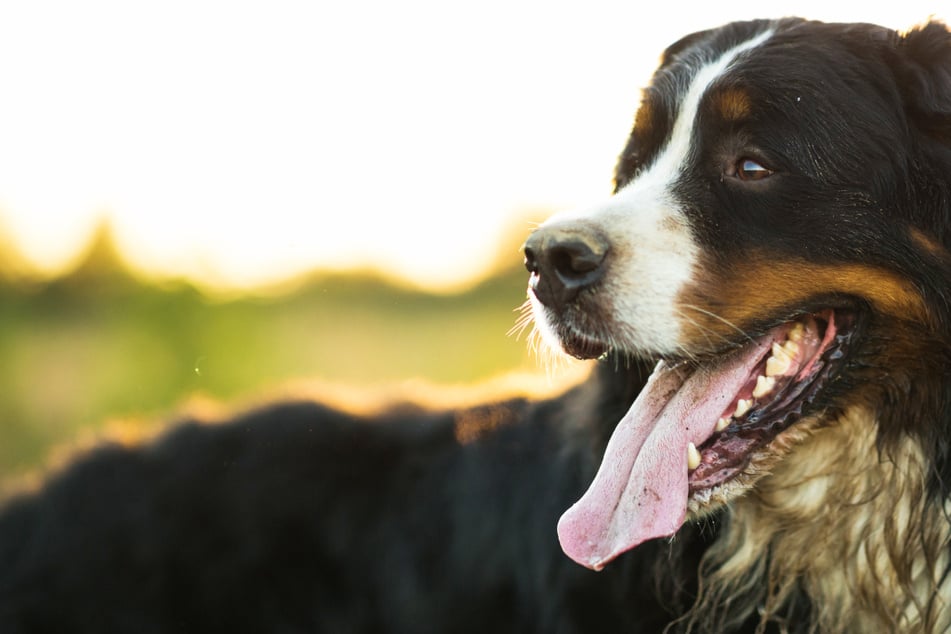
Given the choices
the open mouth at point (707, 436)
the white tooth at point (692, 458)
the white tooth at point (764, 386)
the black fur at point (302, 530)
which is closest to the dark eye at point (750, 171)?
the open mouth at point (707, 436)

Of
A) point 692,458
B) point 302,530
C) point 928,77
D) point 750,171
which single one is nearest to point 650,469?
point 692,458

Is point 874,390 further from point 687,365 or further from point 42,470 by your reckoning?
point 42,470

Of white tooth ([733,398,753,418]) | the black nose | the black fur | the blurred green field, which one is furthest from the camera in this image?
the blurred green field

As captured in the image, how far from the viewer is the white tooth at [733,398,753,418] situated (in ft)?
9.02

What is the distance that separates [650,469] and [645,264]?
496 millimetres

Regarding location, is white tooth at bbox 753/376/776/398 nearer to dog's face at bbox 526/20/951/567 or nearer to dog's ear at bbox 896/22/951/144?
dog's face at bbox 526/20/951/567

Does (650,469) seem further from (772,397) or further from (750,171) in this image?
(750,171)

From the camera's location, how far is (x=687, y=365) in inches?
115

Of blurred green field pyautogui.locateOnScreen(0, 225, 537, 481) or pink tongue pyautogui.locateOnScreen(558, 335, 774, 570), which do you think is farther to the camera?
blurred green field pyautogui.locateOnScreen(0, 225, 537, 481)

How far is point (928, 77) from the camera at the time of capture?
274cm

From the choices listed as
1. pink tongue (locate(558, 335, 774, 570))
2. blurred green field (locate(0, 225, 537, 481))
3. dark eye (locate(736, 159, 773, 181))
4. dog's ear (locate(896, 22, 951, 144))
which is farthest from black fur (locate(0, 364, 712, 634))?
blurred green field (locate(0, 225, 537, 481))

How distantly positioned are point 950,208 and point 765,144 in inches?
17.8

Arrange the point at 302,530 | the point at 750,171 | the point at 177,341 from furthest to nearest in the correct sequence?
the point at 177,341 → the point at 302,530 → the point at 750,171

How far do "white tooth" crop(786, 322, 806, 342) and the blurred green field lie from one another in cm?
623
